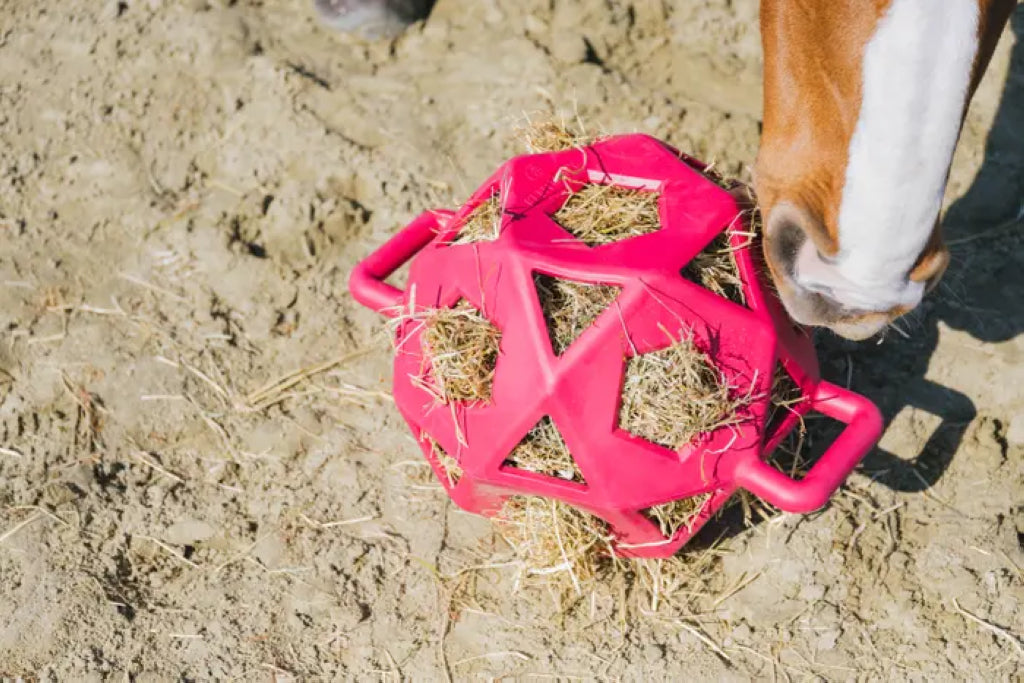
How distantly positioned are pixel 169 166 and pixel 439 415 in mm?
1559

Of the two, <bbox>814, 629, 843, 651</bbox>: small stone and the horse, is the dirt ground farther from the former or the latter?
the horse

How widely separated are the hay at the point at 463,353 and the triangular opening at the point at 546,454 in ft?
0.37

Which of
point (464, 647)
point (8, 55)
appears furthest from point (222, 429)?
point (8, 55)

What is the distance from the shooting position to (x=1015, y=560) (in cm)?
231

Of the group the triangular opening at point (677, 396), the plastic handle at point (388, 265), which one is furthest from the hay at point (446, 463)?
the triangular opening at point (677, 396)

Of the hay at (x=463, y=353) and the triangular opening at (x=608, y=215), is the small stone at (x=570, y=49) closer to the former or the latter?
the triangular opening at (x=608, y=215)

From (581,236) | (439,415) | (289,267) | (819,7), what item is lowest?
(289,267)

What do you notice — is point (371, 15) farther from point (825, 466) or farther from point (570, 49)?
point (825, 466)

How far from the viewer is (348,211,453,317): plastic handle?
221 cm

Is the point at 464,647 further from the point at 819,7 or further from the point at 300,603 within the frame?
the point at 819,7

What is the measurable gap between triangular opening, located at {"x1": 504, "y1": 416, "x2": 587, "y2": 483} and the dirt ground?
484 millimetres

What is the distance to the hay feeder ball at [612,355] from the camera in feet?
6.06

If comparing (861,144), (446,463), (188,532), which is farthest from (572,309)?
(188,532)

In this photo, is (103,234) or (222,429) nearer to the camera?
(222,429)
